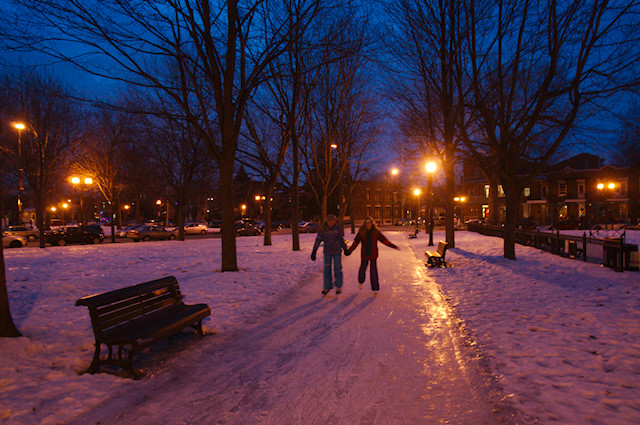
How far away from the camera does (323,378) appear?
4066 mm

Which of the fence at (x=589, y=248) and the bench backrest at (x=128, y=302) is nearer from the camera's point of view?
the bench backrest at (x=128, y=302)

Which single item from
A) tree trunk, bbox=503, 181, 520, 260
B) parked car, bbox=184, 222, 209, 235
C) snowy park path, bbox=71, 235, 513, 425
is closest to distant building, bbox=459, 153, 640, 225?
parked car, bbox=184, 222, 209, 235

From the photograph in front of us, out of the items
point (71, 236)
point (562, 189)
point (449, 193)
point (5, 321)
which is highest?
point (562, 189)

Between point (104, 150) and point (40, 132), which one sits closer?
point (40, 132)

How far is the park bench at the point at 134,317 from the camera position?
13.3ft

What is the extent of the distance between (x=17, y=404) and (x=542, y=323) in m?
6.93

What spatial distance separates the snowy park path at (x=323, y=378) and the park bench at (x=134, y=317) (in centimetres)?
40

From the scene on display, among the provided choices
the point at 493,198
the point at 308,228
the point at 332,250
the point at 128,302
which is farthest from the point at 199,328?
the point at 308,228

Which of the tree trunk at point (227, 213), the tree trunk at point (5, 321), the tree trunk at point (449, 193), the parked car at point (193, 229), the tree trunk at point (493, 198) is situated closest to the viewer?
the tree trunk at point (5, 321)

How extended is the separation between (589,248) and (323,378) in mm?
12809

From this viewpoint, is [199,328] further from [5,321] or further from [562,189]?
[562,189]

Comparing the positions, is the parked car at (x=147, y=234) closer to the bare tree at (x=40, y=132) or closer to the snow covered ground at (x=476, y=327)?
the bare tree at (x=40, y=132)

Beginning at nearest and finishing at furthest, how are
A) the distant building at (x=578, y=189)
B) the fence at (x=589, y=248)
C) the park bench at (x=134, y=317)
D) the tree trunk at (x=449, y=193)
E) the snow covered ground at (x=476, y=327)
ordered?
the snow covered ground at (x=476, y=327) → the park bench at (x=134, y=317) → the fence at (x=589, y=248) → the tree trunk at (x=449, y=193) → the distant building at (x=578, y=189)

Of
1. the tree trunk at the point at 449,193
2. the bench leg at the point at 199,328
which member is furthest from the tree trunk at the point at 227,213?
the tree trunk at the point at 449,193
